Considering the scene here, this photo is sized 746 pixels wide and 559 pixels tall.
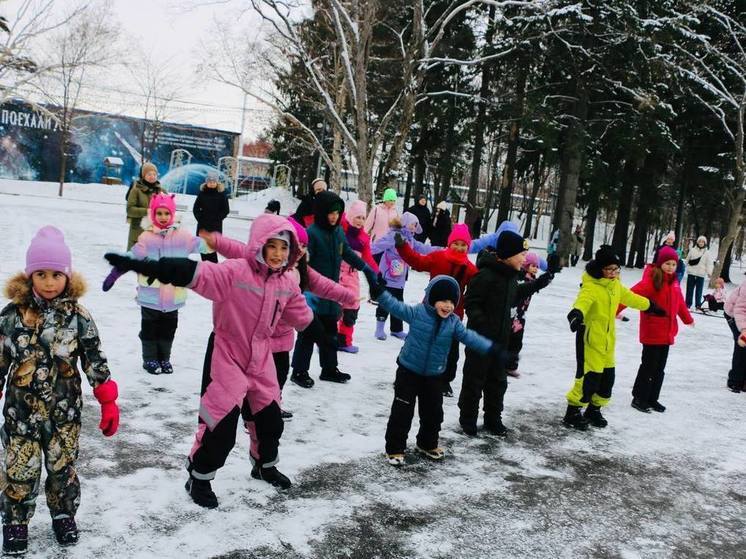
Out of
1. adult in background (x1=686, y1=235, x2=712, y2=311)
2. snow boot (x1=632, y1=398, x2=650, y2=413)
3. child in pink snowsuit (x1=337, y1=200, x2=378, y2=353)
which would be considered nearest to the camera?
snow boot (x1=632, y1=398, x2=650, y2=413)

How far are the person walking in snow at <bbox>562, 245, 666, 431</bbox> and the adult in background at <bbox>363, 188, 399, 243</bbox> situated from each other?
14.8 ft

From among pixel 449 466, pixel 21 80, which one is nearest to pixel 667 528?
pixel 449 466

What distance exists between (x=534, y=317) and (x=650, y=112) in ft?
40.3

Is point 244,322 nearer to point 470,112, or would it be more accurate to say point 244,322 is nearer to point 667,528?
point 667,528

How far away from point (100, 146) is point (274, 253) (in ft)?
165

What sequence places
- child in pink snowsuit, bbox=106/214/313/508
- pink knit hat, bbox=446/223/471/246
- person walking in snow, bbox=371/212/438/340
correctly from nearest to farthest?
child in pink snowsuit, bbox=106/214/313/508 → pink knit hat, bbox=446/223/471/246 → person walking in snow, bbox=371/212/438/340

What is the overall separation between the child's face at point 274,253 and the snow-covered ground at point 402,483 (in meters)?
1.39

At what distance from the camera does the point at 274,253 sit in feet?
11.7

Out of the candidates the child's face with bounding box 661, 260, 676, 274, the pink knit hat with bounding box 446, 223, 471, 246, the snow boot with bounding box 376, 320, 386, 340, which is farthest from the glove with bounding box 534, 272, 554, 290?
the snow boot with bounding box 376, 320, 386, 340

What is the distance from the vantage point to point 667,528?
13.0 feet

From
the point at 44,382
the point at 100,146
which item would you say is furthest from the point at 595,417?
the point at 100,146

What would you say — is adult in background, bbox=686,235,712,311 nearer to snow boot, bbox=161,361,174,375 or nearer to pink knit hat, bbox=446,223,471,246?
pink knit hat, bbox=446,223,471,246

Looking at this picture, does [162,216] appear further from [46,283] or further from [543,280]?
[543,280]

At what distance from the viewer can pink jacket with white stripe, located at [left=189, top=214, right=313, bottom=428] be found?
346 cm
